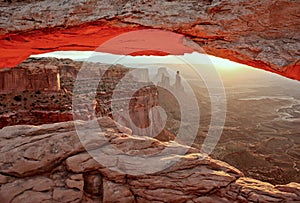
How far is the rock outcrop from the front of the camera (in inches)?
169

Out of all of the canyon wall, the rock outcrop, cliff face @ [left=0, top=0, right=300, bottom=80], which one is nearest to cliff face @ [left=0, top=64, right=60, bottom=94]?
the canyon wall

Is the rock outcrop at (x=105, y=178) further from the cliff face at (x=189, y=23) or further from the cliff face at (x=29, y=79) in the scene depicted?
the cliff face at (x=29, y=79)

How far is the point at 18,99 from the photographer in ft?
72.6

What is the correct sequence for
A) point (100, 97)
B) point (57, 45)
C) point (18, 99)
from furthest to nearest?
1. point (100, 97)
2. point (18, 99)
3. point (57, 45)

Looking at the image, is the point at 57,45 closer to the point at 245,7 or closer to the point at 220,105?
the point at 245,7

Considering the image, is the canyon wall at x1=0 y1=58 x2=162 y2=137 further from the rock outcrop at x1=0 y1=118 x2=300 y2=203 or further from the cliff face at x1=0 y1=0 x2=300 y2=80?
the rock outcrop at x1=0 y1=118 x2=300 y2=203

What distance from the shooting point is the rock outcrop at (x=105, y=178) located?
430 cm

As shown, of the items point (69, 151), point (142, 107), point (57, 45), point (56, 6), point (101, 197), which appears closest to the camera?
point (101, 197)

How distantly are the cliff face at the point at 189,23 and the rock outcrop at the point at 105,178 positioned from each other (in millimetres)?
2501

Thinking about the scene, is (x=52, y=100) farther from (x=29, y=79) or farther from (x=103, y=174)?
(x=103, y=174)

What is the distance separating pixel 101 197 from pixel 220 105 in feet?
198

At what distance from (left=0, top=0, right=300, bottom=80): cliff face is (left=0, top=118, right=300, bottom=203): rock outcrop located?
2.50m


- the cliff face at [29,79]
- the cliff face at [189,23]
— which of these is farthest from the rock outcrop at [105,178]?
the cliff face at [29,79]

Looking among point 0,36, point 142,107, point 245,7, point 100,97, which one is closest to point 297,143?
point 142,107
